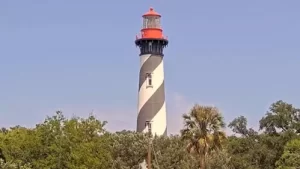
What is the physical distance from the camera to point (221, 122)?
1790 inches

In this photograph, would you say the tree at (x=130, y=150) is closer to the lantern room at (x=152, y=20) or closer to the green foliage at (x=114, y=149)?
the green foliage at (x=114, y=149)

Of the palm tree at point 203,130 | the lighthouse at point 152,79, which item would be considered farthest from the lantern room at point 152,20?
the palm tree at point 203,130

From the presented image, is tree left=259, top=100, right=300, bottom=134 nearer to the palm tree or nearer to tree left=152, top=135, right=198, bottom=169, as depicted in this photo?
tree left=152, top=135, right=198, bottom=169

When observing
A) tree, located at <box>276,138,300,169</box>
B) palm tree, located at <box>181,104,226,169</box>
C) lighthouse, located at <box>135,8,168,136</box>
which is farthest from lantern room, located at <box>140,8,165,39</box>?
palm tree, located at <box>181,104,226,169</box>

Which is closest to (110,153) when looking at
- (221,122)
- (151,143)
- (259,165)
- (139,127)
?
(151,143)

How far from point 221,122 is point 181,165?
18.7m

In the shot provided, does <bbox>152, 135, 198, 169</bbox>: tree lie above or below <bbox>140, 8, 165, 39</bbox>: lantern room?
below

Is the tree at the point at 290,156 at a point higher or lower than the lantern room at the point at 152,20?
lower

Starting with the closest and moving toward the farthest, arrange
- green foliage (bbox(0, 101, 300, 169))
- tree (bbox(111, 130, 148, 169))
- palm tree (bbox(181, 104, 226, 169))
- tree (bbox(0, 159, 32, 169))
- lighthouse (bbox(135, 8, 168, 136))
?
palm tree (bbox(181, 104, 226, 169)), tree (bbox(0, 159, 32, 169)), green foliage (bbox(0, 101, 300, 169)), tree (bbox(111, 130, 148, 169)), lighthouse (bbox(135, 8, 168, 136))

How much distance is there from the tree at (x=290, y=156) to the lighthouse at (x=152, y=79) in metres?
12.7

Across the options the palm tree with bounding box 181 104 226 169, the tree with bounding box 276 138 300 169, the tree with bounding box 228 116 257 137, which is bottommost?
the palm tree with bounding box 181 104 226 169

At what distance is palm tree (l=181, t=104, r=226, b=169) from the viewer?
45.3m

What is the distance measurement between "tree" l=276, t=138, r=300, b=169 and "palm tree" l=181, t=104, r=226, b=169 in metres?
19.1

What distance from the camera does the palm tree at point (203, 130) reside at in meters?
45.3
